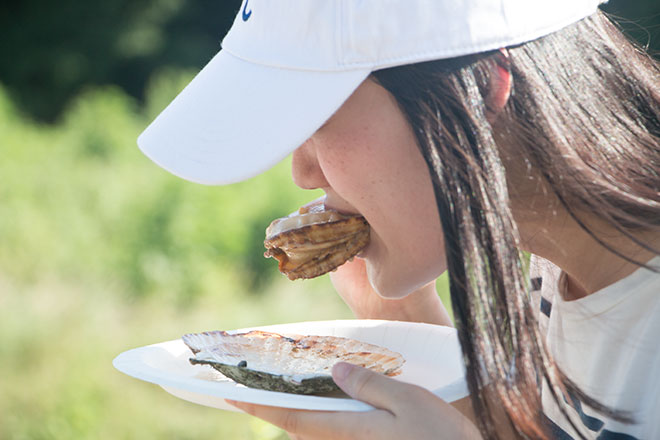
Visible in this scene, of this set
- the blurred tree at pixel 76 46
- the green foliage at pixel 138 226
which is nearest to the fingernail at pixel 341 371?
the green foliage at pixel 138 226

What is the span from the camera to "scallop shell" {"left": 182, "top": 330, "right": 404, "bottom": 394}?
1.40 m

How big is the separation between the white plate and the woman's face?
0.78 ft

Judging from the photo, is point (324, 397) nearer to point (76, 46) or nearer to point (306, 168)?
point (306, 168)

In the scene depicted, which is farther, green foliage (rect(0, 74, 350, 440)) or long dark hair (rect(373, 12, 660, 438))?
green foliage (rect(0, 74, 350, 440))

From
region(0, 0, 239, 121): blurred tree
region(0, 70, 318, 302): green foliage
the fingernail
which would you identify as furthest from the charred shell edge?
region(0, 0, 239, 121): blurred tree

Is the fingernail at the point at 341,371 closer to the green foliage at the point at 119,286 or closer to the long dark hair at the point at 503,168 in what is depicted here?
the long dark hair at the point at 503,168

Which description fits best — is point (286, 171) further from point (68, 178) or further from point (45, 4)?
point (45, 4)

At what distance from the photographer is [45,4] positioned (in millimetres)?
12930

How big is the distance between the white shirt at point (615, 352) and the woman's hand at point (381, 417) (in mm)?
308

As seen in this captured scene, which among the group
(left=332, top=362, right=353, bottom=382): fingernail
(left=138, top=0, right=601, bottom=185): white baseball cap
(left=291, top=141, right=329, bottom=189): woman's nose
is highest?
(left=138, top=0, right=601, bottom=185): white baseball cap

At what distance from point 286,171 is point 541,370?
4.67 m

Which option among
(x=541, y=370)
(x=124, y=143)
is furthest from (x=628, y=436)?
(x=124, y=143)

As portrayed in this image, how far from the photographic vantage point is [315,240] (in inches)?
62.5

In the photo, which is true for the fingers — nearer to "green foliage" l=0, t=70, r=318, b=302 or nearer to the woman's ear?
the woman's ear
